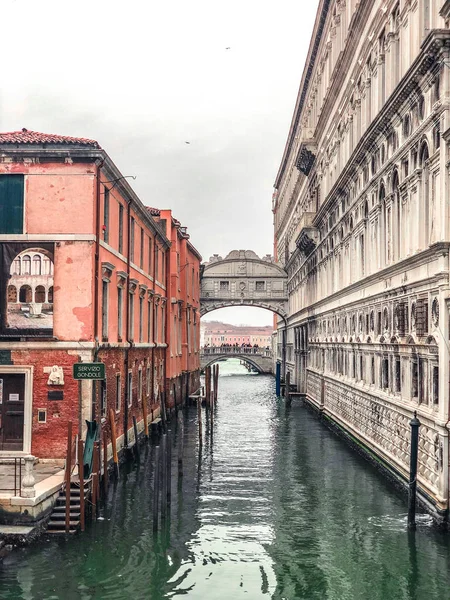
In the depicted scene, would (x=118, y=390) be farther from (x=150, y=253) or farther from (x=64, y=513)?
(x=150, y=253)

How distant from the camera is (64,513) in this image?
1440cm

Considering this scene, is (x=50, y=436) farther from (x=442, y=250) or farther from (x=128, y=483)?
(x=442, y=250)

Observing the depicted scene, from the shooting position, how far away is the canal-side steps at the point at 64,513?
1405 centimetres

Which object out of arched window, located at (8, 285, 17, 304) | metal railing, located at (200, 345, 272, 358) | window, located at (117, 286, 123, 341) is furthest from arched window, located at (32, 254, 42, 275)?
metal railing, located at (200, 345, 272, 358)

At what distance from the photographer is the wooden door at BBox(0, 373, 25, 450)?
56.5ft

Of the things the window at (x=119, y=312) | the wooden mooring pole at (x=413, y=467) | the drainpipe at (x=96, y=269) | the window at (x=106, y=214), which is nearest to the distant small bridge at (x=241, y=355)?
the window at (x=119, y=312)

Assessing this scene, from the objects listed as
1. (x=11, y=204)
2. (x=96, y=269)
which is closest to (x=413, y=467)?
(x=96, y=269)

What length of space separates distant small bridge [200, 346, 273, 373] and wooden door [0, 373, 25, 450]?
53.9m

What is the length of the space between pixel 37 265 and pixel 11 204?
161 cm

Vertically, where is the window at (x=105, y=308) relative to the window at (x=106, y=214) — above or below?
below

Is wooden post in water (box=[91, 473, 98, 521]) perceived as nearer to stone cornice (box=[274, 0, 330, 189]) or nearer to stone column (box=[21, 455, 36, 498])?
stone column (box=[21, 455, 36, 498])

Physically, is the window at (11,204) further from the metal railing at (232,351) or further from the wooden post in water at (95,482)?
the metal railing at (232,351)

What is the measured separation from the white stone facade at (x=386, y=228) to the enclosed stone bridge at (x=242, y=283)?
70.7 ft

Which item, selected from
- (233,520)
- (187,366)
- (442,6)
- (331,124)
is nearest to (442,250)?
(442,6)
